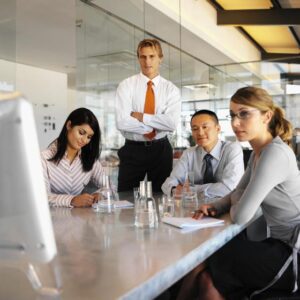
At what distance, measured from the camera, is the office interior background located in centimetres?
476

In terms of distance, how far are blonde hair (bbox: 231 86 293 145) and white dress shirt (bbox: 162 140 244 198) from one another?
0.61m

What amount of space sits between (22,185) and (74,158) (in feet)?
6.04

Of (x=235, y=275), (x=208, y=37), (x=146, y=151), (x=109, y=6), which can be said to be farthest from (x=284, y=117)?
(x=208, y=37)

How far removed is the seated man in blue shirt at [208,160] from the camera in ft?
8.39

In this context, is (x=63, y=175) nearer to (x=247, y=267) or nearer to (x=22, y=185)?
(x=247, y=267)

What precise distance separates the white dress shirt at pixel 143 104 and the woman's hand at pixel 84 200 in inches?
38.1

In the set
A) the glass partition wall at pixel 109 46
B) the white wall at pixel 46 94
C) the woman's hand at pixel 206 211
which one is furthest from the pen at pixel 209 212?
the white wall at pixel 46 94

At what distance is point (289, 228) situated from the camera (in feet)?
5.38

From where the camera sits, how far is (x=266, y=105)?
1.86 meters

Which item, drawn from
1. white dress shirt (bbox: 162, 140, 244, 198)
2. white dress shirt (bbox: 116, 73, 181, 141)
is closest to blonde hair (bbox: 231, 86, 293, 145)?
white dress shirt (bbox: 162, 140, 244, 198)

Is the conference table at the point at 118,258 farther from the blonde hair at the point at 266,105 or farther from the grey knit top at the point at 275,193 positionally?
the blonde hair at the point at 266,105

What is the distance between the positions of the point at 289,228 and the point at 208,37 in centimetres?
602

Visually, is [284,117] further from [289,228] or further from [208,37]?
[208,37]

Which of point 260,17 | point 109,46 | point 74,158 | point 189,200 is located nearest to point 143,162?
point 74,158
